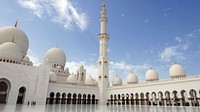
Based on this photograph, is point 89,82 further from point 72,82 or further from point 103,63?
point 103,63

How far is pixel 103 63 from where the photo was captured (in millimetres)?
31281

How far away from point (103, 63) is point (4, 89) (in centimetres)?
1769

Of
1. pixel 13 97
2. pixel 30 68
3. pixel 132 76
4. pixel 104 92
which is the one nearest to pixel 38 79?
pixel 30 68

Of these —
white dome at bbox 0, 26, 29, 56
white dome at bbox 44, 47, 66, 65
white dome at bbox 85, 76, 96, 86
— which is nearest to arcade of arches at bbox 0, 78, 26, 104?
white dome at bbox 0, 26, 29, 56

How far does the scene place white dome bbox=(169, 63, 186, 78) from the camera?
23.8m

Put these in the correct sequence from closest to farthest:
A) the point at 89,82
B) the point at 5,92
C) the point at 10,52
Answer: the point at 5,92
the point at 10,52
the point at 89,82

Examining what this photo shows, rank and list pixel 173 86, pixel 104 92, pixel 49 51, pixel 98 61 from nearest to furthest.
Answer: pixel 173 86, pixel 104 92, pixel 98 61, pixel 49 51

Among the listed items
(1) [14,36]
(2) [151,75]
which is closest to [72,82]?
(1) [14,36]

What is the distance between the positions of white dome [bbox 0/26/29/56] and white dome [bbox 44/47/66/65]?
782 centimetres

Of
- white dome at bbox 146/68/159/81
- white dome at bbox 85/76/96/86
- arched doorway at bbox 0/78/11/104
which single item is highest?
white dome at bbox 146/68/159/81

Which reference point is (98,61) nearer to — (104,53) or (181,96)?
(104,53)

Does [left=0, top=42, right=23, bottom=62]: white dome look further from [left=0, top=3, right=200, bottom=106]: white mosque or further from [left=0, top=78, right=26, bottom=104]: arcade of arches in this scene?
[left=0, top=78, right=26, bottom=104]: arcade of arches

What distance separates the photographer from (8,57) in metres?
21.2

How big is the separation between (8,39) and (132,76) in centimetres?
2414
